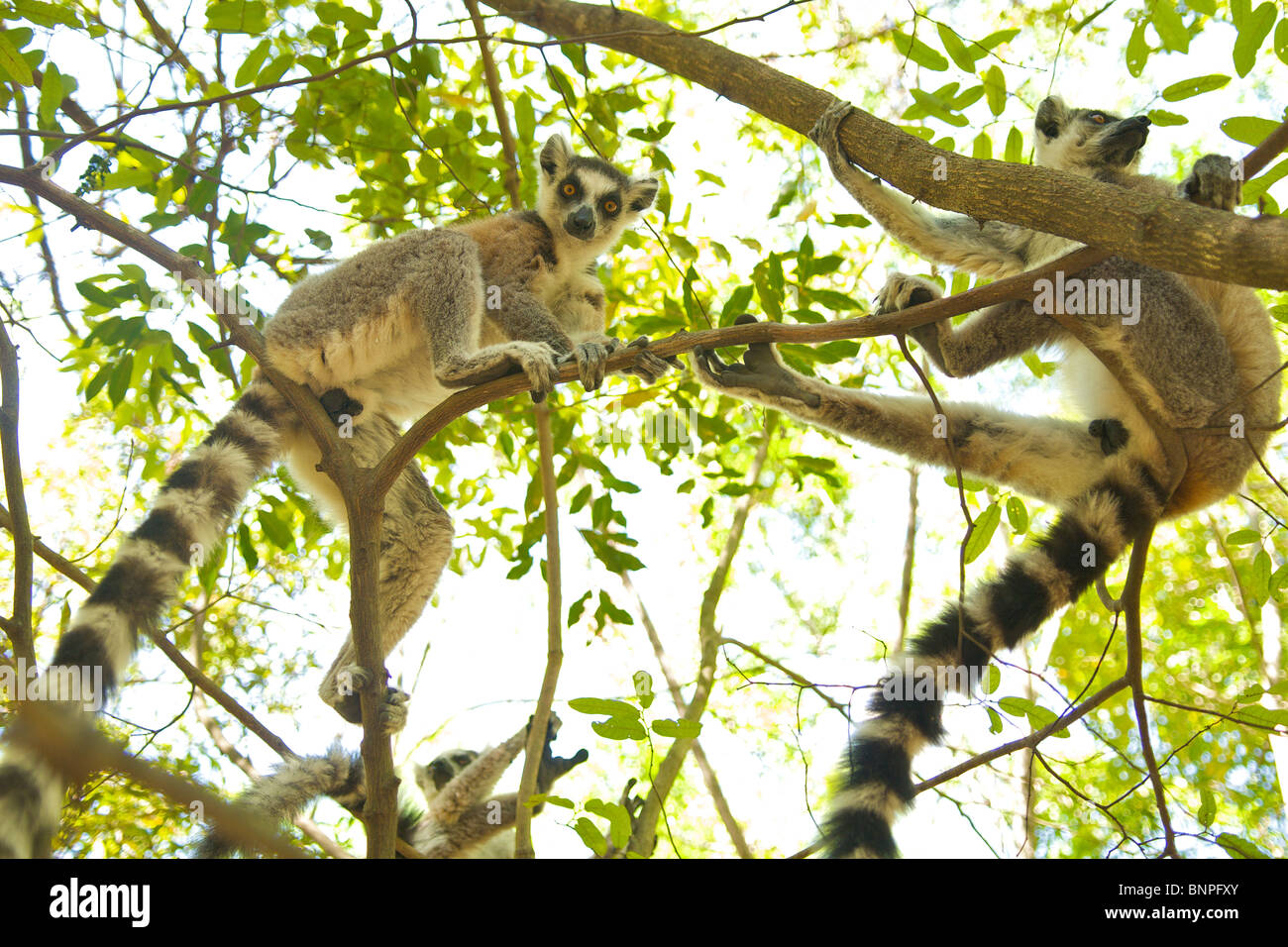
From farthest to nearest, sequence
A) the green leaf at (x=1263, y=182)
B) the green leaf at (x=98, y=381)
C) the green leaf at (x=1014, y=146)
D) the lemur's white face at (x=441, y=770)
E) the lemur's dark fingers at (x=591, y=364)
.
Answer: the lemur's white face at (x=441, y=770) → the green leaf at (x=1014, y=146) → the green leaf at (x=98, y=381) → the lemur's dark fingers at (x=591, y=364) → the green leaf at (x=1263, y=182)

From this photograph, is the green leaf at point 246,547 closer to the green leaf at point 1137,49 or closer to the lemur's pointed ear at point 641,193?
the lemur's pointed ear at point 641,193

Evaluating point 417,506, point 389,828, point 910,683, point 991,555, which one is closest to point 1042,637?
point 991,555

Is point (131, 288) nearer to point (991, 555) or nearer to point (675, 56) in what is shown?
point (675, 56)

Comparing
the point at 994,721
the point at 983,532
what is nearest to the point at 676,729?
the point at 994,721

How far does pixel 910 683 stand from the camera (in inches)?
160

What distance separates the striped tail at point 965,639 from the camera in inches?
139

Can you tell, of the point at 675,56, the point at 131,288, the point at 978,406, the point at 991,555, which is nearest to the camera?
the point at 131,288

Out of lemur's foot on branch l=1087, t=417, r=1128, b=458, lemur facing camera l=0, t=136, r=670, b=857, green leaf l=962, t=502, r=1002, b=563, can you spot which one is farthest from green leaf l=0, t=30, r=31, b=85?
lemur's foot on branch l=1087, t=417, r=1128, b=458

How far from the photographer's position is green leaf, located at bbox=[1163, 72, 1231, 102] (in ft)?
12.5

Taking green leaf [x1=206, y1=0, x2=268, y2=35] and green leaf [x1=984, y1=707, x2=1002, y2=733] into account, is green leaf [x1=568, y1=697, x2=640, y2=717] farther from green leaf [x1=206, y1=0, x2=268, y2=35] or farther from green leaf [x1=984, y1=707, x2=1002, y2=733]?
green leaf [x1=206, y1=0, x2=268, y2=35]

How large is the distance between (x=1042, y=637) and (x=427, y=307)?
7.69m

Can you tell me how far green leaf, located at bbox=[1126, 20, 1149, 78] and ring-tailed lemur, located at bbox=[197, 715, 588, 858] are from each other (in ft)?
16.1

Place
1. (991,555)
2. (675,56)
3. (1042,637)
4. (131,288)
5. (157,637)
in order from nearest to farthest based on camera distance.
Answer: (157,637) < (131,288) < (675,56) < (1042,637) < (991,555)

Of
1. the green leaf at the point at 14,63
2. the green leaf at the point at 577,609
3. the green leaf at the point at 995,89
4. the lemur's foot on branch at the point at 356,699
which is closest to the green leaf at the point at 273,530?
the lemur's foot on branch at the point at 356,699
